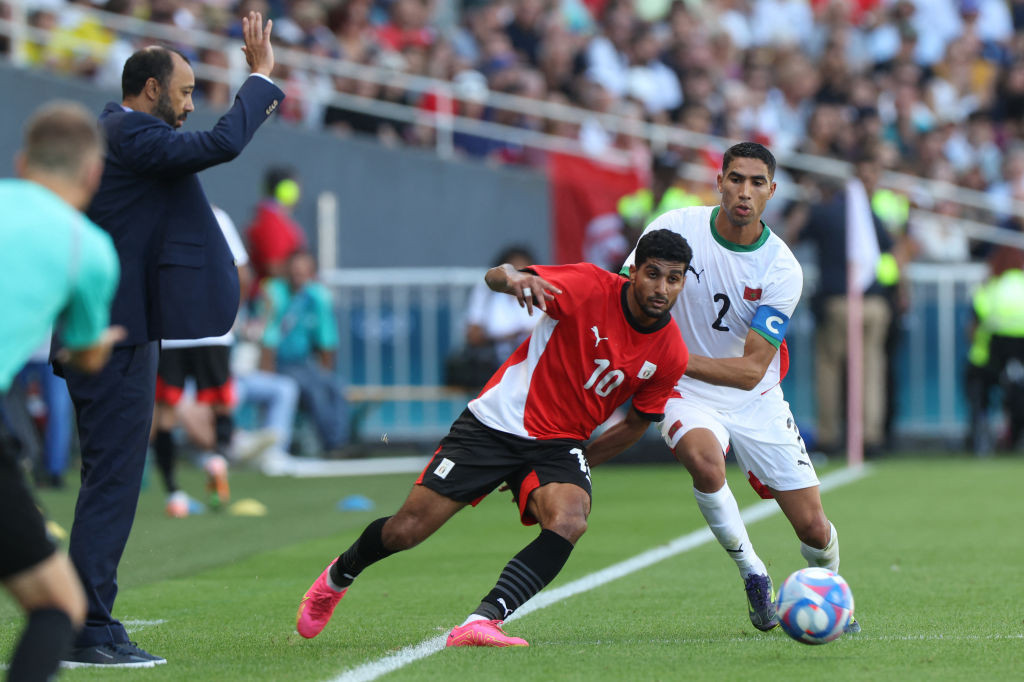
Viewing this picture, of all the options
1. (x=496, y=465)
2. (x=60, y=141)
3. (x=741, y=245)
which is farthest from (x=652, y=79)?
(x=60, y=141)

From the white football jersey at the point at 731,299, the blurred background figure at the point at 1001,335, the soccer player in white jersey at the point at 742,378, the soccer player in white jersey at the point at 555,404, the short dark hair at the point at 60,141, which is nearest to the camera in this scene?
the short dark hair at the point at 60,141

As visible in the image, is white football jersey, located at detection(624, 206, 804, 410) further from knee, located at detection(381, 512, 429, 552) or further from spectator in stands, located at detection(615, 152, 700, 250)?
spectator in stands, located at detection(615, 152, 700, 250)

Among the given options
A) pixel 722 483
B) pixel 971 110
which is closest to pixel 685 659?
pixel 722 483

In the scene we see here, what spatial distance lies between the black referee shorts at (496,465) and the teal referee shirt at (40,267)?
2.33 meters

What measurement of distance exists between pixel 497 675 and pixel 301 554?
421 cm

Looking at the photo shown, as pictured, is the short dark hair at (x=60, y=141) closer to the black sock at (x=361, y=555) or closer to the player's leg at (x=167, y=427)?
the black sock at (x=361, y=555)

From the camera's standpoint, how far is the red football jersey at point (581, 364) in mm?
6348

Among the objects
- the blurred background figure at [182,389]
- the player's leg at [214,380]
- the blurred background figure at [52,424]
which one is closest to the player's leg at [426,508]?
the blurred background figure at [182,389]

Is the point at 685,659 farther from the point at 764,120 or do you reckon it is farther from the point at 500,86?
the point at 764,120

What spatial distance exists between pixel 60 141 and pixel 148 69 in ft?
6.67

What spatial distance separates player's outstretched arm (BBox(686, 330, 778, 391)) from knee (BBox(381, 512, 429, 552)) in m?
1.39

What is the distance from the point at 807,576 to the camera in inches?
234

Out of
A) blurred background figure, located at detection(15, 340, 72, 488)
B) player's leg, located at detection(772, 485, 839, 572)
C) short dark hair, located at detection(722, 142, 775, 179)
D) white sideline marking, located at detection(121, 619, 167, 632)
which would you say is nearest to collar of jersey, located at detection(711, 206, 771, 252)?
short dark hair, located at detection(722, 142, 775, 179)

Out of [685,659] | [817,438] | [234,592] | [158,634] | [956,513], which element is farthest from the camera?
[817,438]
